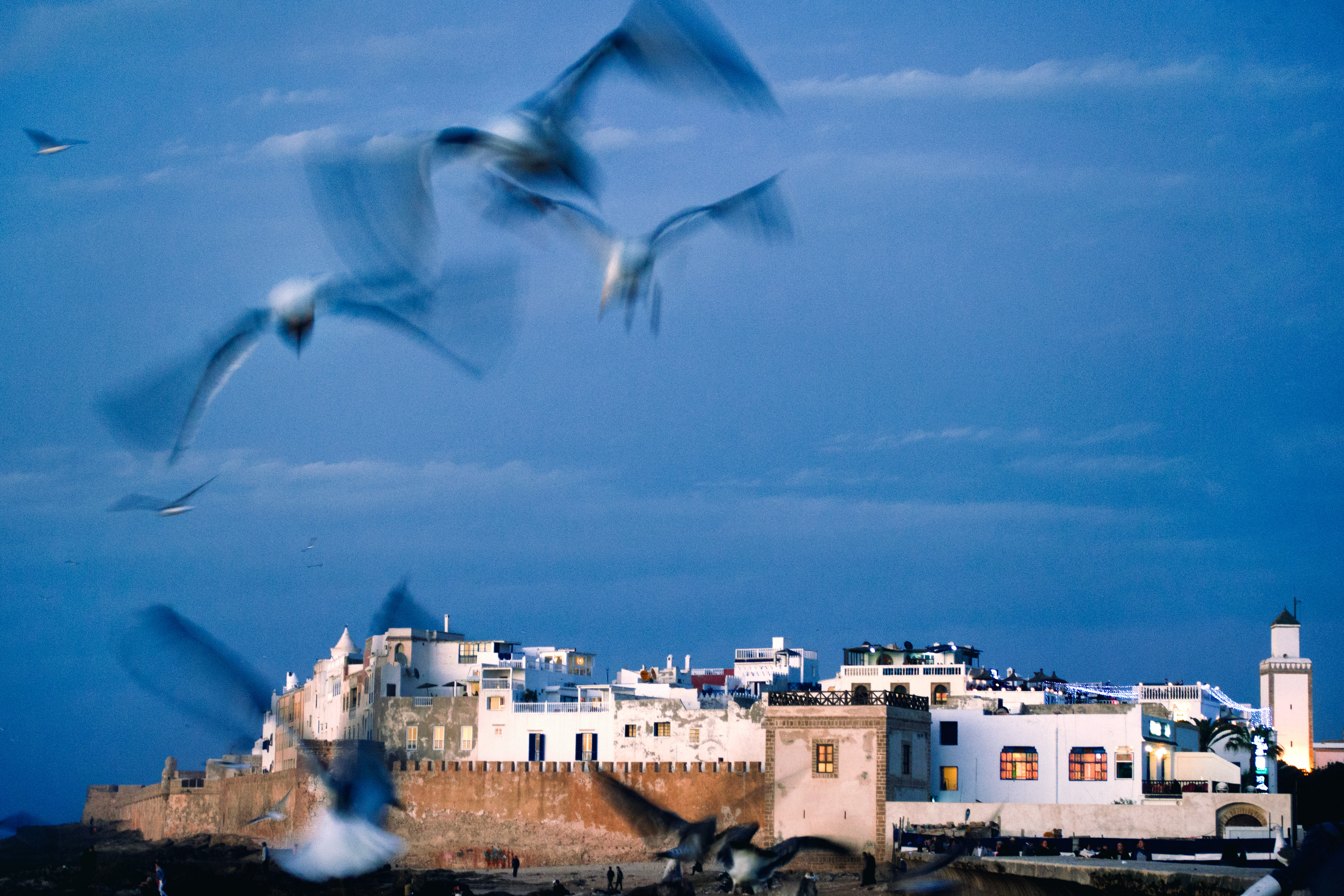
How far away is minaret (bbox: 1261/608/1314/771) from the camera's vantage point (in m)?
79.0

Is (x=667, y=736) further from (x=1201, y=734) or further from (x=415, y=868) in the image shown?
(x=1201, y=734)

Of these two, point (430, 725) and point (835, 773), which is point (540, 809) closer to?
point (430, 725)

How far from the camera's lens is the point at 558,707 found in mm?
63406

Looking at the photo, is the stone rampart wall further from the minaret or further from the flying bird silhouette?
the minaret

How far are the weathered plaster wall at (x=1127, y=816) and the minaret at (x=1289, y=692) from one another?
112 ft

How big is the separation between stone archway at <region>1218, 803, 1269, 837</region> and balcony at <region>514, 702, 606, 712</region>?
23897 mm

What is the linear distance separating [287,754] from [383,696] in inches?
555

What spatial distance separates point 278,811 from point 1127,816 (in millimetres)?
36557

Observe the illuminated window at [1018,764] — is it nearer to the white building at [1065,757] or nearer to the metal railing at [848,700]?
the white building at [1065,757]

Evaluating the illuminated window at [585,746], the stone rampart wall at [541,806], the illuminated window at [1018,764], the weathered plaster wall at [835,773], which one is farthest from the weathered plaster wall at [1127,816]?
the illuminated window at [585,746]

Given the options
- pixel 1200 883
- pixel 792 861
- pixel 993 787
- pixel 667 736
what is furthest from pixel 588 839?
pixel 1200 883

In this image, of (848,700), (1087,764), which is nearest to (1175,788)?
(1087,764)

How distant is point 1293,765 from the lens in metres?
76.4

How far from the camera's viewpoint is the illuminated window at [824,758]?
50.5 meters
